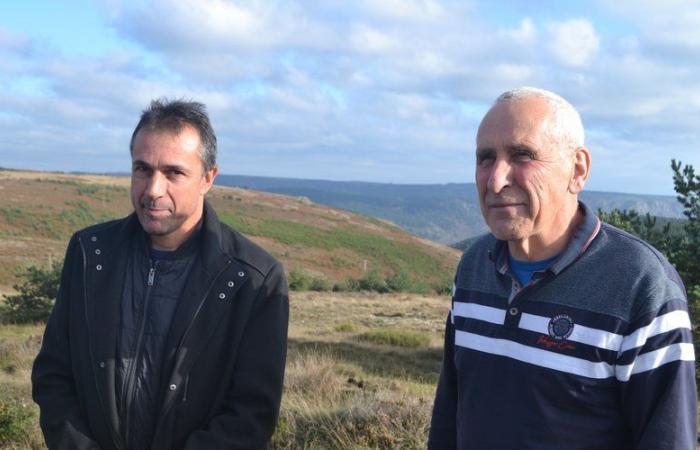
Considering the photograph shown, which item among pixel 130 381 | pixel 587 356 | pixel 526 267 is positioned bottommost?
pixel 130 381

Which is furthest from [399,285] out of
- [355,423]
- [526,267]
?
[526,267]

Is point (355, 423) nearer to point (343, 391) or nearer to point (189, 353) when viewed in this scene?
point (343, 391)

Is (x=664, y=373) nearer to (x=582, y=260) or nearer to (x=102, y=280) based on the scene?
(x=582, y=260)

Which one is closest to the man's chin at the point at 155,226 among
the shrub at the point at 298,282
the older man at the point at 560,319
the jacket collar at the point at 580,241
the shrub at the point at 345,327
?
the older man at the point at 560,319

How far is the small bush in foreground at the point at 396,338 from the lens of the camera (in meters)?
15.0

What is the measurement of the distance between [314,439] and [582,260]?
315cm

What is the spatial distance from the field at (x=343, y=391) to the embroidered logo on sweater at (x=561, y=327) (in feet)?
8.92

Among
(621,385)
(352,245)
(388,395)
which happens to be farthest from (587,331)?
(352,245)

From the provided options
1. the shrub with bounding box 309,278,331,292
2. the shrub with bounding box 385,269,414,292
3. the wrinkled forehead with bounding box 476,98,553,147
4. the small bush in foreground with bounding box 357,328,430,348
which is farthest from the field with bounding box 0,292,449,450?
the shrub with bounding box 385,269,414,292

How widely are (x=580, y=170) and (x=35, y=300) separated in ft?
60.9

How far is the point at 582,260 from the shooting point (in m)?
2.01

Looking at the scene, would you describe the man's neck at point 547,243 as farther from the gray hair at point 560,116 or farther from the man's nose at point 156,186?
the man's nose at point 156,186

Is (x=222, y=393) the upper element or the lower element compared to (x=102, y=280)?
lower

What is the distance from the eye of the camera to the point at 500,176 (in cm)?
204
